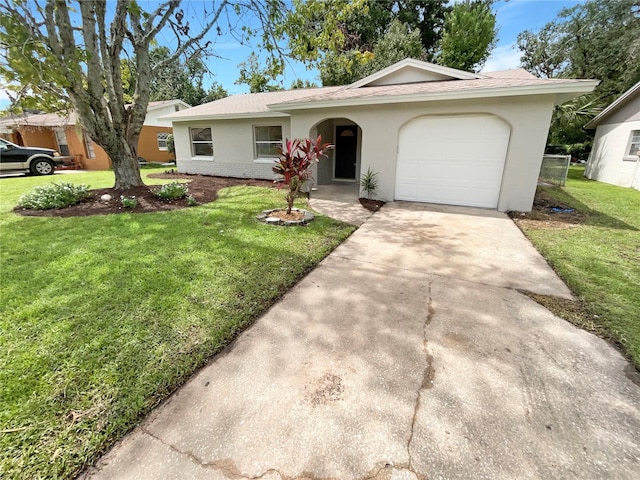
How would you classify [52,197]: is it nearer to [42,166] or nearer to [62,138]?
[42,166]

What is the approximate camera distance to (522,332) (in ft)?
9.05

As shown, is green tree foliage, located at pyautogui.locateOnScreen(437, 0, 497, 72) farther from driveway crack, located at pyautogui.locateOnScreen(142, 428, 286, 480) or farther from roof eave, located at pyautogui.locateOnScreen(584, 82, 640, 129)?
driveway crack, located at pyautogui.locateOnScreen(142, 428, 286, 480)

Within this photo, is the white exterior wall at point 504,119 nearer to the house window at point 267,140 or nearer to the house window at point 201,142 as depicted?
the house window at point 267,140

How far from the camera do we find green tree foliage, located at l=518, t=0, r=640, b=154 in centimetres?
1730

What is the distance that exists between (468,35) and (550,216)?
20.7 m

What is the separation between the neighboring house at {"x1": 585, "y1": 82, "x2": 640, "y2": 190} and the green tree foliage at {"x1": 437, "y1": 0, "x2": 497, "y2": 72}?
36.1 ft

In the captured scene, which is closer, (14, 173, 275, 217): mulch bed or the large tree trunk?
(14, 173, 275, 217): mulch bed

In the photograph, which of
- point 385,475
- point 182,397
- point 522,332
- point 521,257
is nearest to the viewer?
point 385,475

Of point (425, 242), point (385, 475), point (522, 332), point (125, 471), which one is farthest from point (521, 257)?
point (125, 471)

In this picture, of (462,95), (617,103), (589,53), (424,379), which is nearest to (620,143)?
(617,103)

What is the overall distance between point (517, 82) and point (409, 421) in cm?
754

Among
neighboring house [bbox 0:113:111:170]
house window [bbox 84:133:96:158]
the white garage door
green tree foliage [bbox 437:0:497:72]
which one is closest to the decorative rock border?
the white garage door

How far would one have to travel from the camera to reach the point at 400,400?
202 centimetres

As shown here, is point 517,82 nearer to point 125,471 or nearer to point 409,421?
point 409,421
